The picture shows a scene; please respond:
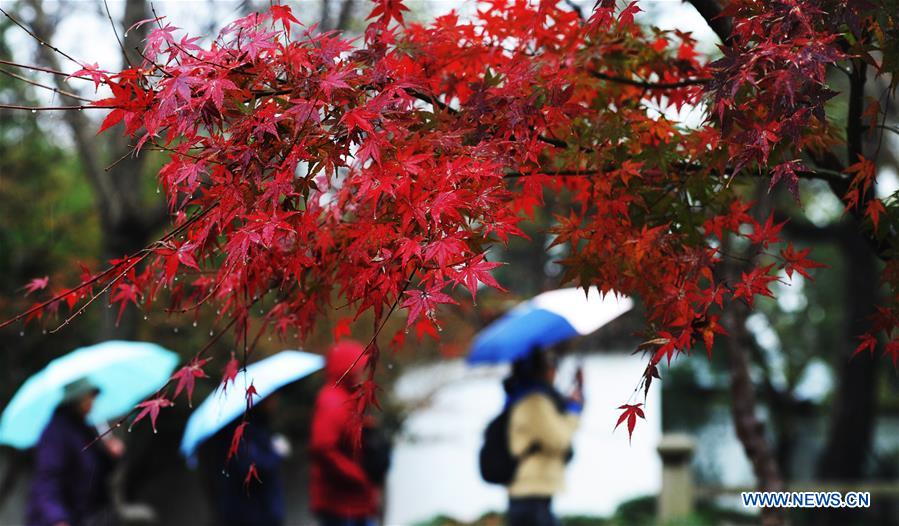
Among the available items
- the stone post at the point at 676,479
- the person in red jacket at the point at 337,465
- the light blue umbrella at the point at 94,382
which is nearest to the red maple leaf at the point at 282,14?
the person in red jacket at the point at 337,465

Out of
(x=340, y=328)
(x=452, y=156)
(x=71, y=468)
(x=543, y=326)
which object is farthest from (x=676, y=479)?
(x=452, y=156)

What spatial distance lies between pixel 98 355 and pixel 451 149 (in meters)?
4.09

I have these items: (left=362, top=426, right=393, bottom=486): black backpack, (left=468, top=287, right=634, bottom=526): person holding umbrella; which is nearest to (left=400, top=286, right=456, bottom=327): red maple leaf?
(left=468, top=287, right=634, bottom=526): person holding umbrella

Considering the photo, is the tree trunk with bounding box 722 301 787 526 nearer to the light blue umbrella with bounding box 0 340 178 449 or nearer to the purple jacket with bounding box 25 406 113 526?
the light blue umbrella with bounding box 0 340 178 449

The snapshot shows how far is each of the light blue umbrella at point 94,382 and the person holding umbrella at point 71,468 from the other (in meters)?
0.13

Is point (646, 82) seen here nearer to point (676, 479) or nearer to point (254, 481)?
point (254, 481)

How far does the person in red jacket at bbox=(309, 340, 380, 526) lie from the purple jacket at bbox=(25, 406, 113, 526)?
119 cm

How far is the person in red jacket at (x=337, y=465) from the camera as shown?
5.50 m

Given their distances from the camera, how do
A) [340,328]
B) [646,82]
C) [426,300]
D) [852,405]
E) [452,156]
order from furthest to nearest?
[852,405]
[340,328]
[646,82]
[452,156]
[426,300]

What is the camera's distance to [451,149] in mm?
2613

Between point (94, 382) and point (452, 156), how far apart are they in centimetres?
421

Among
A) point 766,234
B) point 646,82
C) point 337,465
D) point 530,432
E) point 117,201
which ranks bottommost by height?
point 337,465

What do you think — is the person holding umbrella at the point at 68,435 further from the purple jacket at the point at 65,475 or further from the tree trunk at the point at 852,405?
the tree trunk at the point at 852,405

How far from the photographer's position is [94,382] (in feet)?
19.9
